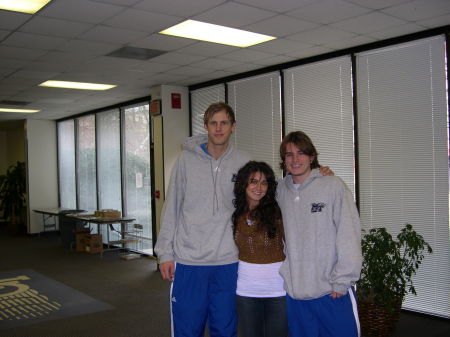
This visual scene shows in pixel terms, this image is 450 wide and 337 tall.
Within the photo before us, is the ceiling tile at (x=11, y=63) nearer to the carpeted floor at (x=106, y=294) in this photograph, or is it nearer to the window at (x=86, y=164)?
the carpeted floor at (x=106, y=294)

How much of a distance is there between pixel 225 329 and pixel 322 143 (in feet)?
10.3

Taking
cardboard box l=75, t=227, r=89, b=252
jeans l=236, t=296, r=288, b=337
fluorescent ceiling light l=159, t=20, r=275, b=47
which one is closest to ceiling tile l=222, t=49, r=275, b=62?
fluorescent ceiling light l=159, t=20, r=275, b=47

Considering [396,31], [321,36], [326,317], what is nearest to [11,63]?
[321,36]

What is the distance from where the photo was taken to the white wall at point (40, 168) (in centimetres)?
1048

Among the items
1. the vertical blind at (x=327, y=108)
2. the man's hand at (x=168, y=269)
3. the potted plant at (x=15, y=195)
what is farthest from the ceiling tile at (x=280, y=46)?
the potted plant at (x=15, y=195)

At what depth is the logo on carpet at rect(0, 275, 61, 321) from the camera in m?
4.75

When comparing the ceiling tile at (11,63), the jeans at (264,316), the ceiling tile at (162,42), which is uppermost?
the ceiling tile at (11,63)

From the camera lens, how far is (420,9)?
3.56m

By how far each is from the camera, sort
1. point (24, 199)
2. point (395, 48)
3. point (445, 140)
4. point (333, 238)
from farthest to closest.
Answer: point (24, 199) < point (395, 48) < point (445, 140) < point (333, 238)

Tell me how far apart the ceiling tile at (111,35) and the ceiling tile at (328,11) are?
1421mm

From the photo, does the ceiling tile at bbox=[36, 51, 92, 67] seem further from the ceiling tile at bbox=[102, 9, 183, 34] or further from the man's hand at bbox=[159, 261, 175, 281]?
the man's hand at bbox=[159, 261, 175, 281]

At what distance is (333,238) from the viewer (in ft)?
6.73

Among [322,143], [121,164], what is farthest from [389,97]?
[121,164]

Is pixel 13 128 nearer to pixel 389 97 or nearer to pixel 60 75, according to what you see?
pixel 60 75
